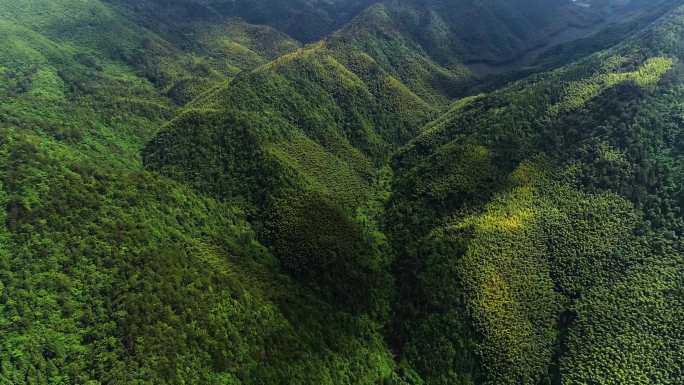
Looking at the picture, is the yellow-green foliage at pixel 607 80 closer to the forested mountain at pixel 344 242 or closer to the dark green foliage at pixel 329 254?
the forested mountain at pixel 344 242

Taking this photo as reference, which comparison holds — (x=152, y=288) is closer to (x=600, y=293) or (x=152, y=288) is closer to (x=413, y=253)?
(x=413, y=253)

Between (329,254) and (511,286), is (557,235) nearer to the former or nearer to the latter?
(511,286)

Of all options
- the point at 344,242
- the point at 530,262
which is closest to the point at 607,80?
the point at 530,262

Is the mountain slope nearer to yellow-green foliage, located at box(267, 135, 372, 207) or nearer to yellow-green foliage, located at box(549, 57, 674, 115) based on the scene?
yellow-green foliage, located at box(549, 57, 674, 115)

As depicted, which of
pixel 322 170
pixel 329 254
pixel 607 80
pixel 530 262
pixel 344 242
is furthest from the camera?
pixel 322 170

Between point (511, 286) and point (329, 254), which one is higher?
point (511, 286)

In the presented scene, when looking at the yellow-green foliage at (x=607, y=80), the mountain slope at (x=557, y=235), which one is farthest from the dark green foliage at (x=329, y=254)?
the yellow-green foliage at (x=607, y=80)

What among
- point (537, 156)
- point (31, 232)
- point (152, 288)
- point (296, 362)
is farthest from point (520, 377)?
point (31, 232)

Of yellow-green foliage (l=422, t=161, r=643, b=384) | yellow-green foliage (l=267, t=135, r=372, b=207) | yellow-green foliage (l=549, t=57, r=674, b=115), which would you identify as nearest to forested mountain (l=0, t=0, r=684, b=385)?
yellow-green foliage (l=422, t=161, r=643, b=384)
